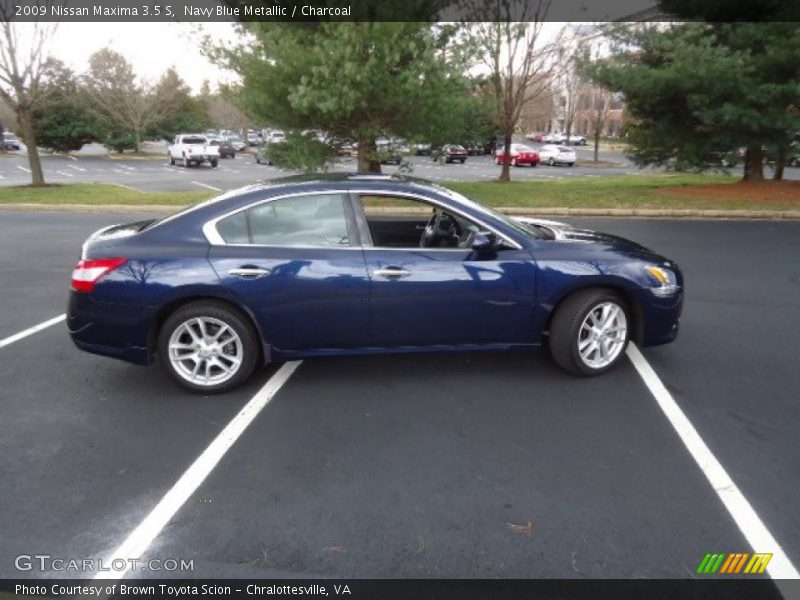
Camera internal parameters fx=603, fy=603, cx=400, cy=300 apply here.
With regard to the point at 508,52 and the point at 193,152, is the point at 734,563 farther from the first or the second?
the point at 193,152

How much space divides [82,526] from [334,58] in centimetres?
1131

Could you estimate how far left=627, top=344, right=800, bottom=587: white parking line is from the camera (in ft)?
8.46

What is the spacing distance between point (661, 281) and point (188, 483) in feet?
11.4

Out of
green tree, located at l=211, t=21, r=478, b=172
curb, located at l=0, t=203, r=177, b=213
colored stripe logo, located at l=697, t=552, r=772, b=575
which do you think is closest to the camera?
colored stripe logo, located at l=697, t=552, r=772, b=575

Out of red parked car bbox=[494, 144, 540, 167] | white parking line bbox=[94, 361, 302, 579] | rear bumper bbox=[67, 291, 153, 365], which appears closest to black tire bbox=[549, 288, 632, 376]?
white parking line bbox=[94, 361, 302, 579]

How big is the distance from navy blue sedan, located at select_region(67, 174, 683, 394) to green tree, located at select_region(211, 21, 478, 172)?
29.3 ft

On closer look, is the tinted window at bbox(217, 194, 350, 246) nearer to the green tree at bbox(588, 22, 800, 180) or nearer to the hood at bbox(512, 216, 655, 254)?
the hood at bbox(512, 216, 655, 254)

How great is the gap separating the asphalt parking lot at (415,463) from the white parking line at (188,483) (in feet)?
0.15

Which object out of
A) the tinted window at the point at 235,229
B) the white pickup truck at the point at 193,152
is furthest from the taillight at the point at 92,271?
the white pickup truck at the point at 193,152

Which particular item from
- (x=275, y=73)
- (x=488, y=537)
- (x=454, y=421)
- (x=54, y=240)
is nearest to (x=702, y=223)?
(x=275, y=73)

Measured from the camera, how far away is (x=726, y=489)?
3.06 metres

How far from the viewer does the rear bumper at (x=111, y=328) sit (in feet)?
13.1

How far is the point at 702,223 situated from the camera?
12094 millimetres

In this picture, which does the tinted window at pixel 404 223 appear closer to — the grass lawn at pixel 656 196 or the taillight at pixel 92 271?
the taillight at pixel 92 271
